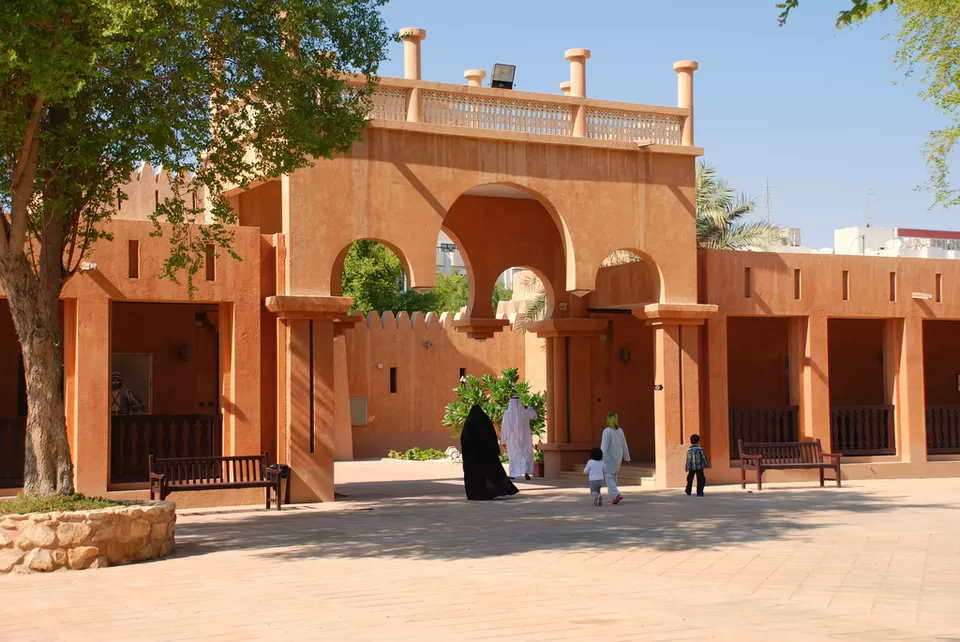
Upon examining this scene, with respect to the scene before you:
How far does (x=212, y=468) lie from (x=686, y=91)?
9.92 metres

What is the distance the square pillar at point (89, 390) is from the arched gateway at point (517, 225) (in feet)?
7.54

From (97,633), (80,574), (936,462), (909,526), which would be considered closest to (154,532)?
(80,574)

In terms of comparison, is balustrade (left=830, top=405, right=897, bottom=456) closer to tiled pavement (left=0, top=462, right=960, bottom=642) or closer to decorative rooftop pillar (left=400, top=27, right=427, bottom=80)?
tiled pavement (left=0, top=462, right=960, bottom=642)

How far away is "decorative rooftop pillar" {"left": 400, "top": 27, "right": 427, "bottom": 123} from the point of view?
1705cm

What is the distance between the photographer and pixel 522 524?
1357cm

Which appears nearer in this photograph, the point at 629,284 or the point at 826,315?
the point at 826,315

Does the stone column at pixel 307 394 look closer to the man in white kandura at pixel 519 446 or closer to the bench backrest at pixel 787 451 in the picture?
the man in white kandura at pixel 519 446

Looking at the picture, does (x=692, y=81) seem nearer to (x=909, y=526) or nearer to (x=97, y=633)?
(x=909, y=526)

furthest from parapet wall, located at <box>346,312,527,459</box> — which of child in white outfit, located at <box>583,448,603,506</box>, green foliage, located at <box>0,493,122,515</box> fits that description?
green foliage, located at <box>0,493,122,515</box>

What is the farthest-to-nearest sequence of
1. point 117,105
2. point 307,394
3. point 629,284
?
point 629,284, point 307,394, point 117,105

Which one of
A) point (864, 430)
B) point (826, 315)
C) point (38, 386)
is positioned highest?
point (826, 315)

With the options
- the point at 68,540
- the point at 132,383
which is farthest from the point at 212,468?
the point at 68,540

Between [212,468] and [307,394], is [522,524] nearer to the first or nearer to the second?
[307,394]

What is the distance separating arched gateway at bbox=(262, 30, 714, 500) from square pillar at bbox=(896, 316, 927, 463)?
4577 mm
